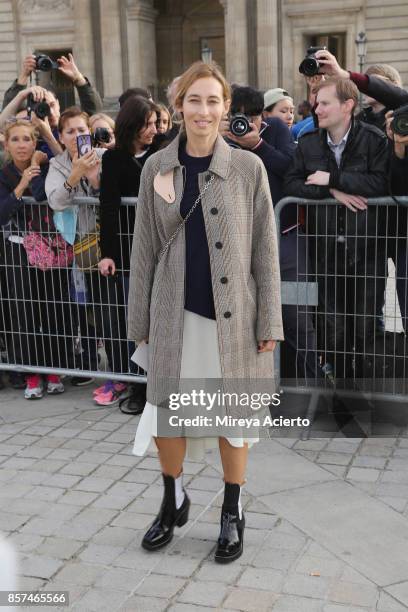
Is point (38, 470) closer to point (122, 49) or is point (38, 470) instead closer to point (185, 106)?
point (185, 106)

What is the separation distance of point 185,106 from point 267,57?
3029 cm

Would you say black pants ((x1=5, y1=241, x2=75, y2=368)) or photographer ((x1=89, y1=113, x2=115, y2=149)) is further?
photographer ((x1=89, y1=113, x2=115, y2=149))

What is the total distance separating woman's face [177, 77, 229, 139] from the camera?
12.0 feet

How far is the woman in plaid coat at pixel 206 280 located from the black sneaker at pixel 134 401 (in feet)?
6.75

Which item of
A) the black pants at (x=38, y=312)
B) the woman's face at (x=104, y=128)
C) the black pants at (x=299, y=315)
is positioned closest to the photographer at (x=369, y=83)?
the black pants at (x=299, y=315)

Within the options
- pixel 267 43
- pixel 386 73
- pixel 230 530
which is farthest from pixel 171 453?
pixel 267 43

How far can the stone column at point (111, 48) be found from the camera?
114 feet

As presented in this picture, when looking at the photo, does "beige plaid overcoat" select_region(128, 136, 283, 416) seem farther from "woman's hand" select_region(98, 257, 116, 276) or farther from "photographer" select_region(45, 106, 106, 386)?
"photographer" select_region(45, 106, 106, 386)

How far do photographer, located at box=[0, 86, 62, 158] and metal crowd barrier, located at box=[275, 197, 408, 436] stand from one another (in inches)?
85.0

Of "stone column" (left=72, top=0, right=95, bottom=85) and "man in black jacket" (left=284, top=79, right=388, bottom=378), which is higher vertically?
"stone column" (left=72, top=0, right=95, bottom=85)

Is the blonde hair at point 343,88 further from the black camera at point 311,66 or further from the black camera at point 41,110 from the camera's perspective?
the black camera at point 41,110

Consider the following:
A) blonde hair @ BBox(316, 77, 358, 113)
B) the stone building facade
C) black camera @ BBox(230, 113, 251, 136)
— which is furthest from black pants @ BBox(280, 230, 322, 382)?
the stone building facade

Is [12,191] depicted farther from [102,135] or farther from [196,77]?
[196,77]

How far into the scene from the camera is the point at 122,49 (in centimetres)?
3512
